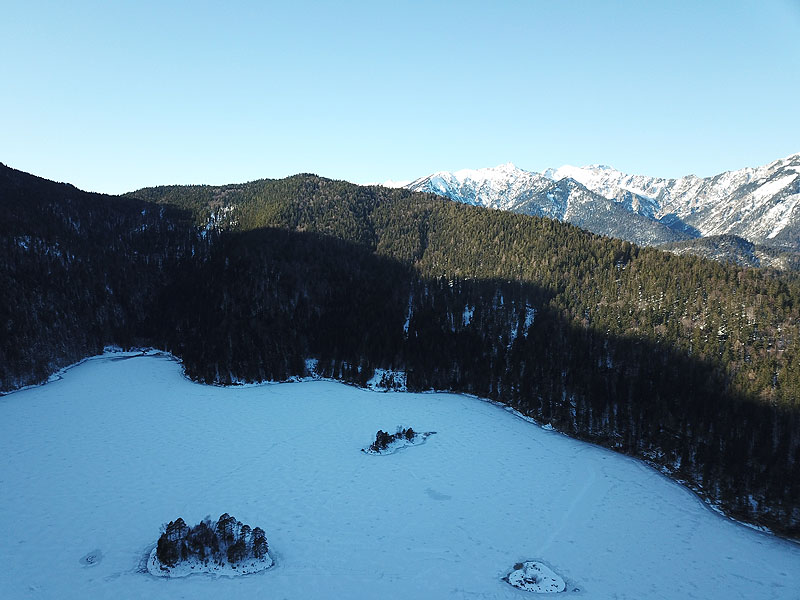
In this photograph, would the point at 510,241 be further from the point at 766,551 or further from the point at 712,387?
the point at 766,551

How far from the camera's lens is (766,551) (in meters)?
35.2

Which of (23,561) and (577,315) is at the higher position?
(577,315)

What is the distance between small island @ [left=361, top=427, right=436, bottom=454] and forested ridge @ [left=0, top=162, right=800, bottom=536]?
2283 centimetres

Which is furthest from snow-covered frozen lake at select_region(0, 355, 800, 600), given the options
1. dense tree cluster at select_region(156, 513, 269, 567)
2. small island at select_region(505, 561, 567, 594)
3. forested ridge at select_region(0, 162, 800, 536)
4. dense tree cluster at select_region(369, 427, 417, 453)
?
forested ridge at select_region(0, 162, 800, 536)

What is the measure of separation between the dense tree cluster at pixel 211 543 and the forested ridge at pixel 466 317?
43924mm

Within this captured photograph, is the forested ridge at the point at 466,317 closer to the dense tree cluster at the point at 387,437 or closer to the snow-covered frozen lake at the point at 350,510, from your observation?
the snow-covered frozen lake at the point at 350,510

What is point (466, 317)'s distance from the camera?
104 m

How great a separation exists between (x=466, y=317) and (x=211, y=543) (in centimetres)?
7935

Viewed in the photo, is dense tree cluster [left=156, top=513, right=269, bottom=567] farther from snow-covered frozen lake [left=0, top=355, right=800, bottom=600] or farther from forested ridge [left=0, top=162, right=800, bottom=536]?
forested ridge [left=0, top=162, right=800, bottom=536]

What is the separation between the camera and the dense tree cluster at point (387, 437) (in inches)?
1998

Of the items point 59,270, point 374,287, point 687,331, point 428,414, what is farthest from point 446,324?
point 59,270

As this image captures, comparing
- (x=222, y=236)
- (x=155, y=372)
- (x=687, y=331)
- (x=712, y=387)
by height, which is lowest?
(x=155, y=372)

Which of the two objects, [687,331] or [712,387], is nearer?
[712,387]

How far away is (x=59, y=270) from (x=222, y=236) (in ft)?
151
